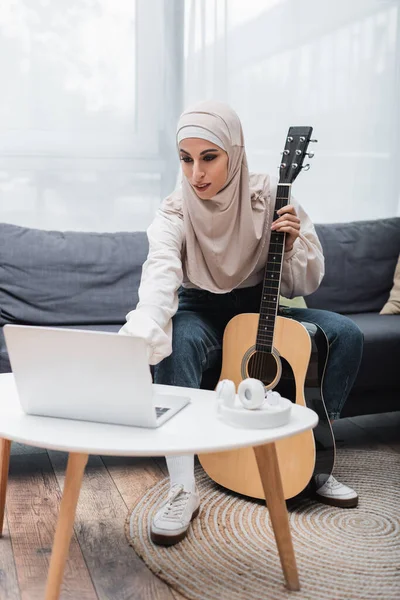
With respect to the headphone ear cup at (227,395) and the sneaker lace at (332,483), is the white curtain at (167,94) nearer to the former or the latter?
the sneaker lace at (332,483)

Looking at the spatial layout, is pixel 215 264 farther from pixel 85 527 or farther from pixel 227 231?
pixel 85 527

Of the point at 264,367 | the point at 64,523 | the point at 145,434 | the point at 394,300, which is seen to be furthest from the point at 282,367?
the point at 394,300

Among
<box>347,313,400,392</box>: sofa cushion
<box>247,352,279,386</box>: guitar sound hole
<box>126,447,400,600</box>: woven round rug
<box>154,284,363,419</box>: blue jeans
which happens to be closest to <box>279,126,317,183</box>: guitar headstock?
<box>154,284,363,419</box>: blue jeans

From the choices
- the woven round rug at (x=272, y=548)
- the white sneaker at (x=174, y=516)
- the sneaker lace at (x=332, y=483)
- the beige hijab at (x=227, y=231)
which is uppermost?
the beige hijab at (x=227, y=231)

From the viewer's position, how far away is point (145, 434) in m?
1.37

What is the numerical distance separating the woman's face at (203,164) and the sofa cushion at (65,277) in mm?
659

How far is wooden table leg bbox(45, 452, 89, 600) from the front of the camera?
4.46 feet

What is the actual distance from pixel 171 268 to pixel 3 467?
2.13 feet

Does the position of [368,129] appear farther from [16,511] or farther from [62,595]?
[62,595]

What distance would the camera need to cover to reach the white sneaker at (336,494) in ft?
6.84

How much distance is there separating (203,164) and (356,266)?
1.09 meters

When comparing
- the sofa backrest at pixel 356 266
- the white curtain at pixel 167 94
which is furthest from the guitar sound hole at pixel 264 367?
the white curtain at pixel 167 94

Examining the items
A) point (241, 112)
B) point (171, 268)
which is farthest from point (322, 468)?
point (241, 112)

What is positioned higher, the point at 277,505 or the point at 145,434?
the point at 145,434
